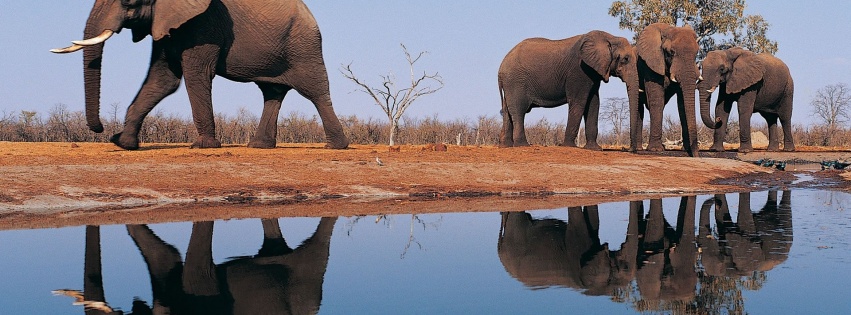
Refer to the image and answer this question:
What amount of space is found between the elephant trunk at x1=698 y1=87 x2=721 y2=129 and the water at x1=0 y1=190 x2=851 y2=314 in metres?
11.8

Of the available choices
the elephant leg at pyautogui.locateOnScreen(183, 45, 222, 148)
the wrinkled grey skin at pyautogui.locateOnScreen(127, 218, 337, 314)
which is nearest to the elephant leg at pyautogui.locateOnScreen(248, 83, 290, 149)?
the elephant leg at pyautogui.locateOnScreen(183, 45, 222, 148)

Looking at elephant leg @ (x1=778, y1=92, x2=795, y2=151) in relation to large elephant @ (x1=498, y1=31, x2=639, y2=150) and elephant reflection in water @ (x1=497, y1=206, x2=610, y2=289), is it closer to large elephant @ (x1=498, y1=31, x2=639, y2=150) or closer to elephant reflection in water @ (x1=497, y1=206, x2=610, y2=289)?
large elephant @ (x1=498, y1=31, x2=639, y2=150)

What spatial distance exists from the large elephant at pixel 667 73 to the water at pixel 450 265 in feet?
36.4

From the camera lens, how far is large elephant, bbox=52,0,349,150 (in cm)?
1712

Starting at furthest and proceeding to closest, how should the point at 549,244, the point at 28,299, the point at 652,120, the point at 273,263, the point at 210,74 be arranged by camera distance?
the point at 652,120 → the point at 210,74 → the point at 549,244 → the point at 273,263 → the point at 28,299

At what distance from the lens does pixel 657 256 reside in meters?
8.66

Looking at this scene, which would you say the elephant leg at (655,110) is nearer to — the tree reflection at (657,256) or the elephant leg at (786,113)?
the elephant leg at (786,113)

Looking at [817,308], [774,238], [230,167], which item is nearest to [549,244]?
[774,238]

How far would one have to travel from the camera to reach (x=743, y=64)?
2805 centimetres

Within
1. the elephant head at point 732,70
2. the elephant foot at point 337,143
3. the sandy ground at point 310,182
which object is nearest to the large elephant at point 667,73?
the sandy ground at point 310,182

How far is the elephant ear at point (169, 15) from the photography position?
17.2 m

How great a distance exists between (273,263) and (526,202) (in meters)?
6.94

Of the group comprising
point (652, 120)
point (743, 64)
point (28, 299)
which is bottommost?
point (28, 299)

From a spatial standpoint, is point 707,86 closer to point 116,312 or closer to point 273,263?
point 273,263
